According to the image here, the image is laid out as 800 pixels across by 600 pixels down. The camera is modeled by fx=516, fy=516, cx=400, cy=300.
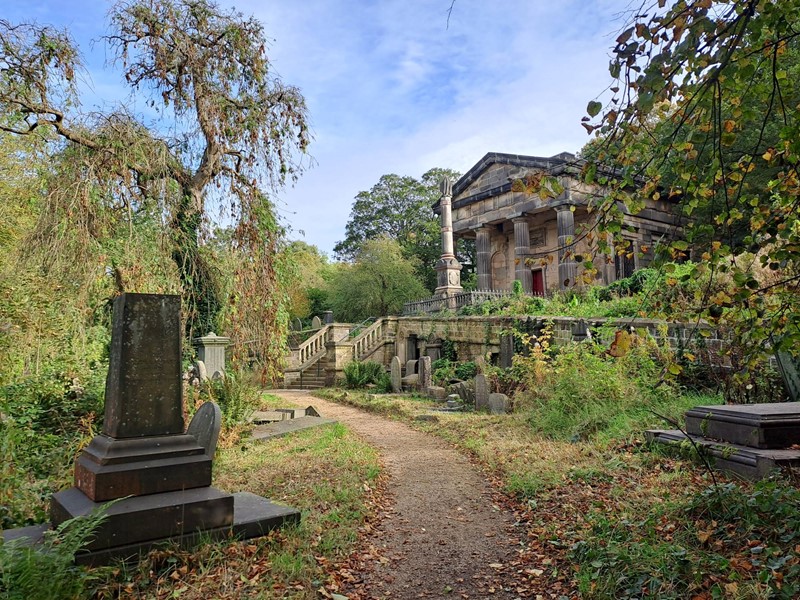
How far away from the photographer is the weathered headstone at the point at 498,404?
1023 centimetres

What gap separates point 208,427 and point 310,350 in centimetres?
1582

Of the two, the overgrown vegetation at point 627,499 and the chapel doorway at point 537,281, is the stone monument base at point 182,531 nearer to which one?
the overgrown vegetation at point 627,499

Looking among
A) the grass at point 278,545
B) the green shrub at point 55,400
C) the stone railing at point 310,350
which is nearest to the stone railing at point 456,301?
the stone railing at point 310,350

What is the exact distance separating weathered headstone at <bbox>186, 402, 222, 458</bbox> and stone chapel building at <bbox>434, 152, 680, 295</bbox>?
62.7 feet

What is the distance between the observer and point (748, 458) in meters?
4.52

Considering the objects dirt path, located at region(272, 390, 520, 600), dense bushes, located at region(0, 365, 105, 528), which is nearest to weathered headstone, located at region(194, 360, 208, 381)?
dense bushes, located at region(0, 365, 105, 528)

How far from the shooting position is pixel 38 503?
420 centimetres

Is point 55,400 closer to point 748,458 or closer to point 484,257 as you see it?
point 748,458

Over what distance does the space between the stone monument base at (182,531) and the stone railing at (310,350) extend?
16.0m

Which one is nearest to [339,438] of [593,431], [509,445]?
[509,445]

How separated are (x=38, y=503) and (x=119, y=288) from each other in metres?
→ 3.90

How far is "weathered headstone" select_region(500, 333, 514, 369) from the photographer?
520 inches

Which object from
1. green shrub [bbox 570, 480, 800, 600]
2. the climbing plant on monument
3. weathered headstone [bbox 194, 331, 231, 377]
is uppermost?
the climbing plant on monument

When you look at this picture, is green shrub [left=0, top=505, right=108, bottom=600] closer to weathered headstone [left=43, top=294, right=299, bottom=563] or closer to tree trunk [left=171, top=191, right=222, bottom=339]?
weathered headstone [left=43, top=294, right=299, bottom=563]
